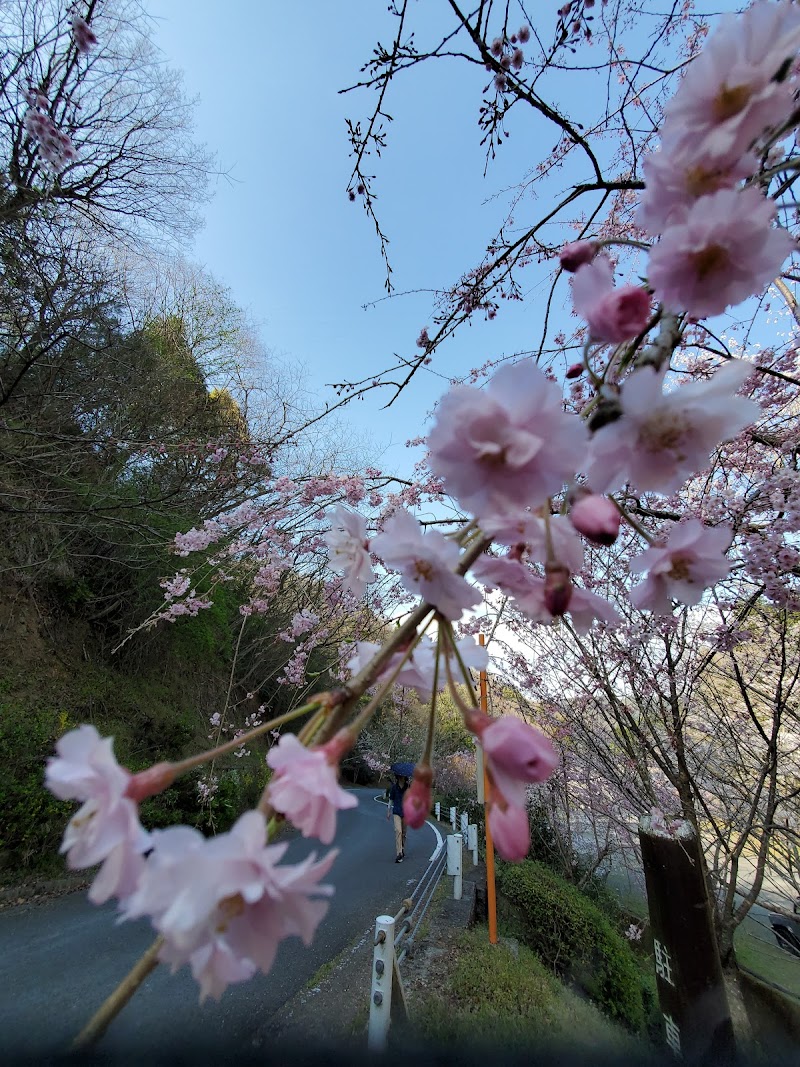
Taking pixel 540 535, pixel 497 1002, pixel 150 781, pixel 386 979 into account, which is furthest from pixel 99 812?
pixel 497 1002

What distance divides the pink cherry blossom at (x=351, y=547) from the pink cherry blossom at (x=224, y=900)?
0.39 metres

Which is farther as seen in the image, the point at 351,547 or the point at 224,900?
the point at 351,547

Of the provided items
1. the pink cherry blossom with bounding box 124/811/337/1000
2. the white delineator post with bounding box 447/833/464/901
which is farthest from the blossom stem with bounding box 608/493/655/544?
the white delineator post with bounding box 447/833/464/901

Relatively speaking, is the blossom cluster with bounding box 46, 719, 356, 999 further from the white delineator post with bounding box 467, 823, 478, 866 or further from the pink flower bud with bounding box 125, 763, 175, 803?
the white delineator post with bounding box 467, 823, 478, 866

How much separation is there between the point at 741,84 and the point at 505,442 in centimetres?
43

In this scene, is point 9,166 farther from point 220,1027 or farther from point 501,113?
point 220,1027

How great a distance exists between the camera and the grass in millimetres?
2900

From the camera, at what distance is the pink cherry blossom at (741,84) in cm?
46

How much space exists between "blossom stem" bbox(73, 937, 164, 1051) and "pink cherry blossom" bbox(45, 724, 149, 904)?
0.04m

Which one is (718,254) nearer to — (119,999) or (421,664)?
(421,664)

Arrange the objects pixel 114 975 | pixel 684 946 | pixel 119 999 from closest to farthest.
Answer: pixel 119 999, pixel 684 946, pixel 114 975

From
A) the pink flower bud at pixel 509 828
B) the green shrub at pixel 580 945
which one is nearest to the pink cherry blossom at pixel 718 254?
the pink flower bud at pixel 509 828

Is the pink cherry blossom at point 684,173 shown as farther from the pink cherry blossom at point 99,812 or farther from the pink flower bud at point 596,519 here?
the pink cherry blossom at point 99,812

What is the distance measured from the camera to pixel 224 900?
300mm
